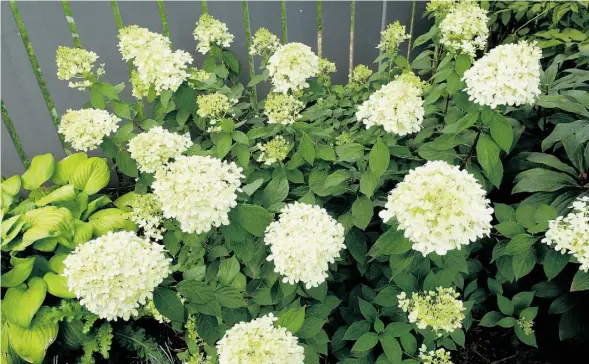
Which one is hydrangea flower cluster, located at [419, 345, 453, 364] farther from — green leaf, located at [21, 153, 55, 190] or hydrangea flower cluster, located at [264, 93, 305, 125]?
green leaf, located at [21, 153, 55, 190]

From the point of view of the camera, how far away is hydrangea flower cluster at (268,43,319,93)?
1862mm

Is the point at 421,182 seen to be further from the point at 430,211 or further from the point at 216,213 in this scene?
the point at 216,213

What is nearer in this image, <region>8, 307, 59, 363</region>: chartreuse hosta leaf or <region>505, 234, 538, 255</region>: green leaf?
<region>505, 234, 538, 255</region>: green leaf

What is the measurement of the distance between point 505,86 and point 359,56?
80.7 inches

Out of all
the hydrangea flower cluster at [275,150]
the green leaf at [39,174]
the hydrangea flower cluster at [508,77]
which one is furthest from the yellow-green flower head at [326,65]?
the green leaf at [39,174]

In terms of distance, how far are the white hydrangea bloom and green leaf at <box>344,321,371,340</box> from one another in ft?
1.96

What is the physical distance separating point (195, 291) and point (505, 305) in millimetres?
1238

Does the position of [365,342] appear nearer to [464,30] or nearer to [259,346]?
[259,346]

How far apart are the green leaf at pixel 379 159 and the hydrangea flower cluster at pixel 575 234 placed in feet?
1.89

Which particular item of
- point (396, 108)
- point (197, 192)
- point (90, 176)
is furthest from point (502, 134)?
point (90, 176)

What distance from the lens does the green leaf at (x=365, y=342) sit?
170cm

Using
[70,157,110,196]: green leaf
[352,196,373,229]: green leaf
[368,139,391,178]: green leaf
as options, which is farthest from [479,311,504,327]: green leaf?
[70,157,110,196]: green leaf

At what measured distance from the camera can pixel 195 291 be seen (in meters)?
1.52

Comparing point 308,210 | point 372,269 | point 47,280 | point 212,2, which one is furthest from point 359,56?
point 47,280
